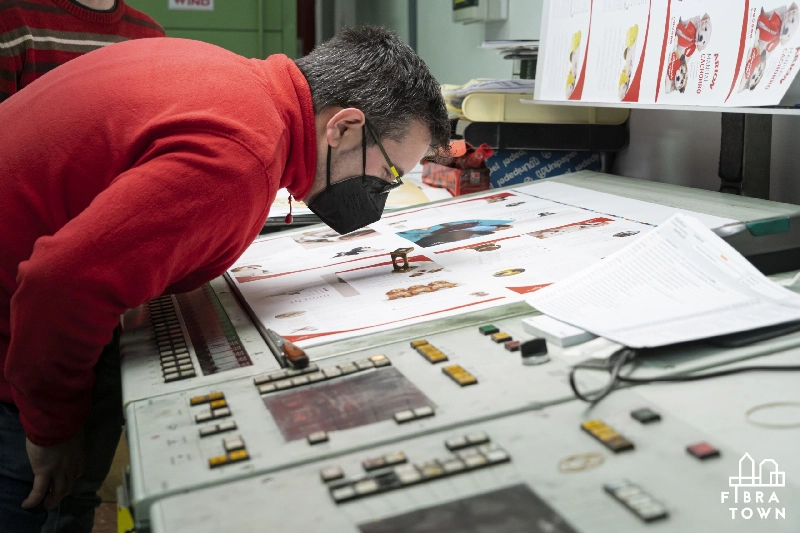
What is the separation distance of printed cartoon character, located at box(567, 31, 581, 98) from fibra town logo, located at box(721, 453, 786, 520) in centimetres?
127

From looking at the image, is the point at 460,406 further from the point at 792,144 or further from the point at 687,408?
the point at 792,144

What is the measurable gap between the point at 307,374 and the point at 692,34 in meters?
1.01

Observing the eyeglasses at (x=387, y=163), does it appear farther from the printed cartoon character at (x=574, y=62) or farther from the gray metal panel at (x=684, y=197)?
the printed cartoon character at (x=574, y=62)

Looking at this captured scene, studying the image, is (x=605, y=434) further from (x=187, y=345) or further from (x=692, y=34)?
(x=692, y=34)

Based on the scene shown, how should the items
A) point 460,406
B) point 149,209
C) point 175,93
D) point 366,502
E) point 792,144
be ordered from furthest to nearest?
point 792,144 → point 175,93 → point 149,209 → point 460,406 → point 366,502

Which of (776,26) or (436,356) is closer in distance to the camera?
(436,356)

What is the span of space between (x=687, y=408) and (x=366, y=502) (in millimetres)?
274

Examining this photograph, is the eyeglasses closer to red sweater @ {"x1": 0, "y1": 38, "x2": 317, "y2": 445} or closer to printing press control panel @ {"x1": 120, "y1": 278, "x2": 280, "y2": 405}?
red sweater @ {"x1": 0, "y1": 38, "x2": 317, "y2": 445}

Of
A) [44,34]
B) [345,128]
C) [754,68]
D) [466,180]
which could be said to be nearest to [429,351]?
[345,128]

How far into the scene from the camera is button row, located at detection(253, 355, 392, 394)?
67 cm

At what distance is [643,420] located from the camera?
56 centimetres

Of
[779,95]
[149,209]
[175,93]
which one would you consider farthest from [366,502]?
[779,95]

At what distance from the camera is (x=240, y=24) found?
328 centimetres

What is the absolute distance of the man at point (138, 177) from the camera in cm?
74
